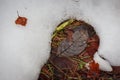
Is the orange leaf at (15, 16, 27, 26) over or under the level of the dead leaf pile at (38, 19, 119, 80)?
over

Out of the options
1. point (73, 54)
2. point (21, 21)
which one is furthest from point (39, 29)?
point (73, 54)

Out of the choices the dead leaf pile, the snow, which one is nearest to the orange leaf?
the snow

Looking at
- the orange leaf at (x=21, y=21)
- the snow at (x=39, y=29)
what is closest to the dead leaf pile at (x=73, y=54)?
the snow at (x=39, y=29)

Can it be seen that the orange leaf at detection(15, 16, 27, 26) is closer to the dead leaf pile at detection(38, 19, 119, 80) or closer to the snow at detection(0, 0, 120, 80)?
the snow at detection(0, 0, 120, 80)

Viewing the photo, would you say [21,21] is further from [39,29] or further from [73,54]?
[73,54]

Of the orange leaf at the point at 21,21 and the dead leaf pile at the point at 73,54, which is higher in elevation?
the orange leaf at the point at 21,21

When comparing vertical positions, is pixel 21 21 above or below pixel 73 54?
above

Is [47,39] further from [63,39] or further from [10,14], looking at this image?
[10,14]

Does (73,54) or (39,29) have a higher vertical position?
(39,29)

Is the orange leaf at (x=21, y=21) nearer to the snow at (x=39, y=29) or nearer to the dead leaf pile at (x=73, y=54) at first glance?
the snow at (x=39, y=29)
